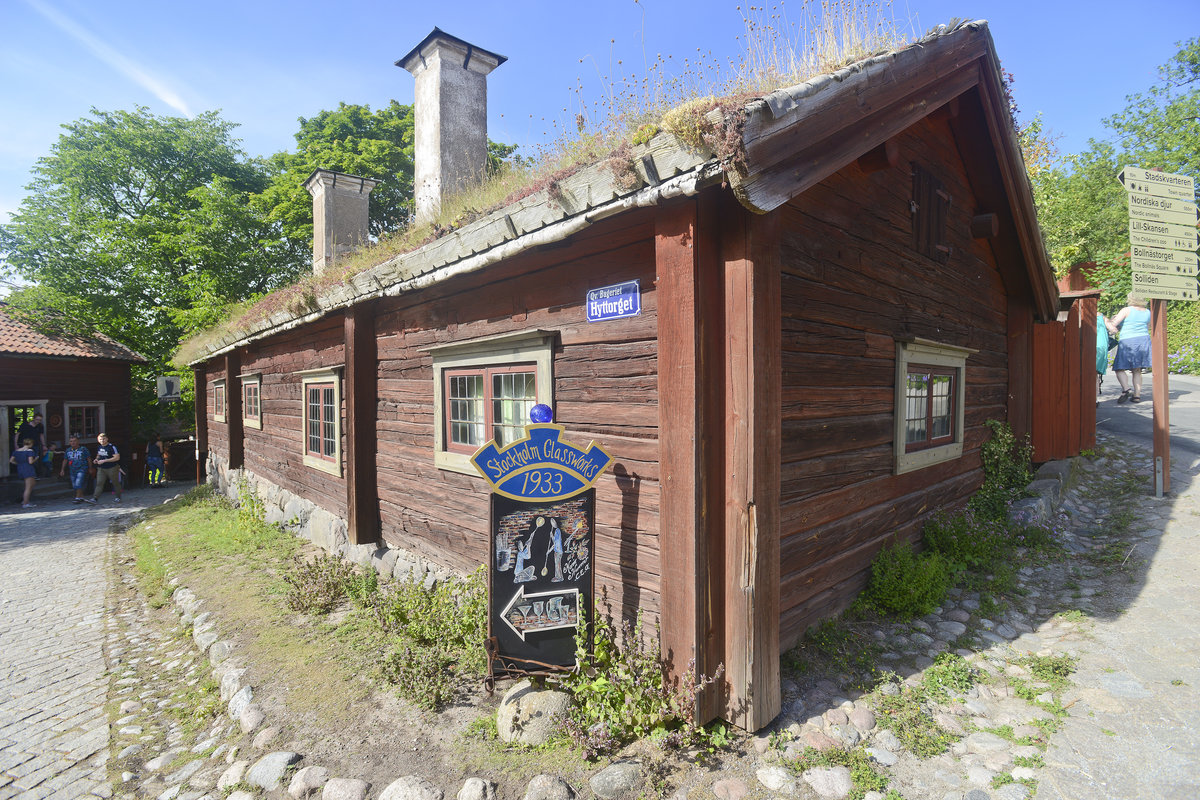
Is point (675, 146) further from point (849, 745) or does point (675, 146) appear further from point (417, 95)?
point (417, 95)

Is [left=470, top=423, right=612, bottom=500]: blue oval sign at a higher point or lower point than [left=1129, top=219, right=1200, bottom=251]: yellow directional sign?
lower

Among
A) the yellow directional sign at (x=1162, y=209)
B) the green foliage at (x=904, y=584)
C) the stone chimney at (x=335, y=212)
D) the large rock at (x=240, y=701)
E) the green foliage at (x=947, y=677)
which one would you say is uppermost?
the stone chimney at (x=335, y=212)

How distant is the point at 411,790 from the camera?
10.5 ft

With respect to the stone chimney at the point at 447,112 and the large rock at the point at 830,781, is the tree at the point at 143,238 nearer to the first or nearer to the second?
the stone chimney at the point at 447,112

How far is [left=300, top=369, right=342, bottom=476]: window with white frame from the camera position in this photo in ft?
25.2

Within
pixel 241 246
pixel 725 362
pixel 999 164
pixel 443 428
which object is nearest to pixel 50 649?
pixel 443 428

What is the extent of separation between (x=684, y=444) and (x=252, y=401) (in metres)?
11.8

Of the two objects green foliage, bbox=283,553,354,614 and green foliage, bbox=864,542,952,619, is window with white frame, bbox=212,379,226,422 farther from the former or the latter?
green foliage, bbox=864,542,952,619

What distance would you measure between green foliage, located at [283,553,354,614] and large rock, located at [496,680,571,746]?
3.13 meters

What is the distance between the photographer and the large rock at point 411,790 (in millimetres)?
3180

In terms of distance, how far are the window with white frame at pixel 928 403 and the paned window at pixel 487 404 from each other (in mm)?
A: 3281

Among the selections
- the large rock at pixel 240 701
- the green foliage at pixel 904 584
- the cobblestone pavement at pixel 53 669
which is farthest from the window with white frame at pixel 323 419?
the green foliage at pixel 904 584

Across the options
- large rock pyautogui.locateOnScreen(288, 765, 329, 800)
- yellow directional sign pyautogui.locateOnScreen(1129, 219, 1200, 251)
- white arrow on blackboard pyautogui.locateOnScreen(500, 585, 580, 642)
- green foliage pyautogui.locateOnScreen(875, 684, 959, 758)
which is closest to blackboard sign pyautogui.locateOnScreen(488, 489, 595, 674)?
white arrow on blackboard pyautogui.locateOnScreen(500, 585, 580, 642)

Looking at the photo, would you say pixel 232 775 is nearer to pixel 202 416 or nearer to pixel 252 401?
pixel 252 401
